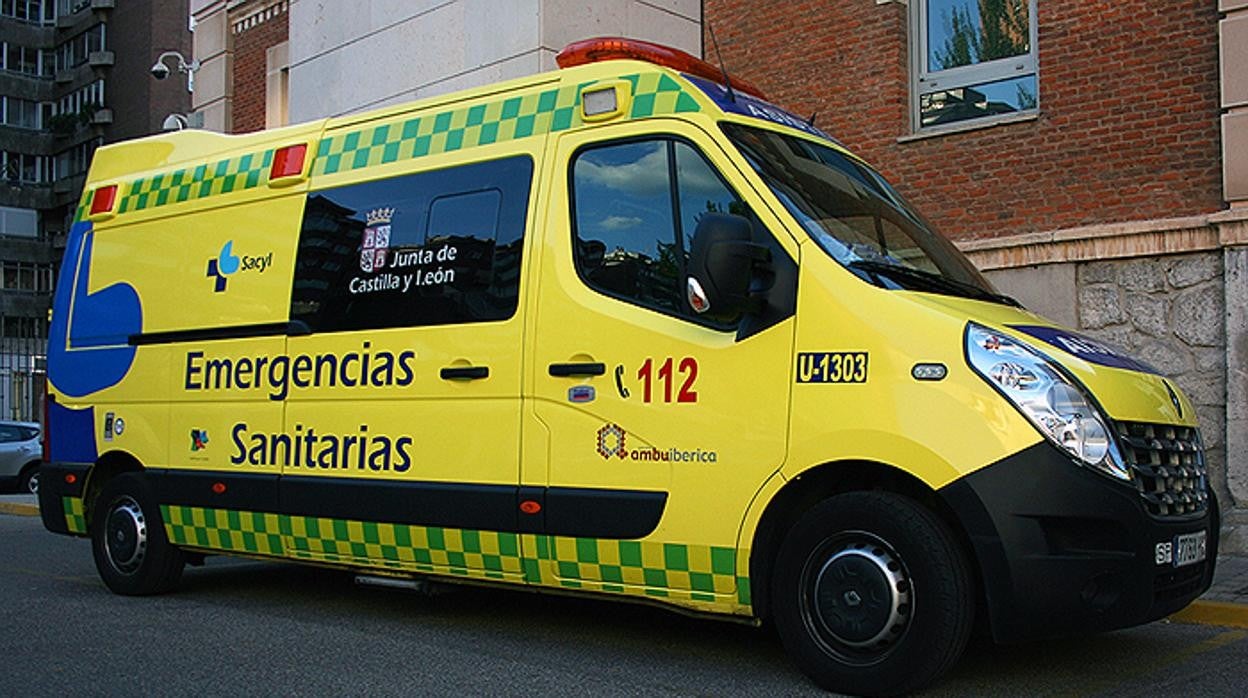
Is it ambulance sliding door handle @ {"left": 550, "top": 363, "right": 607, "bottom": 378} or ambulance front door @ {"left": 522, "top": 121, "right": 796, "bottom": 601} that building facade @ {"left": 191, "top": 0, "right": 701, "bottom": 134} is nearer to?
ambulance front door @ {"left": 522, "top": 121, "right": 796, "bottom": 601}

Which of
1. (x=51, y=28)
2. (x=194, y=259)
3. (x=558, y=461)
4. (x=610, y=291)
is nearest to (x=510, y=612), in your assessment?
(x=558, y=461)

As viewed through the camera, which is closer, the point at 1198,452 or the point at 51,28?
the point at 1198,452

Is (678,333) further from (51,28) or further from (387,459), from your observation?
A: (51,28)

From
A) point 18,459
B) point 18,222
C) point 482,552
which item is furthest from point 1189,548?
point 18,222

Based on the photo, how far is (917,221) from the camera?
6.20m

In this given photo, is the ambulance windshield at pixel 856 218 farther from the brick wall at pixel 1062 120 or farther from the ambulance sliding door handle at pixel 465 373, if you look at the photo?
the brick wall at pixel 1062 120

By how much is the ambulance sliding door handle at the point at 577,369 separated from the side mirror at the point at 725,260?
662 mm

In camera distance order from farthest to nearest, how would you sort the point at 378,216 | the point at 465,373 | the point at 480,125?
the point at 378,216 → the point at 480,125 → the point at 465,373

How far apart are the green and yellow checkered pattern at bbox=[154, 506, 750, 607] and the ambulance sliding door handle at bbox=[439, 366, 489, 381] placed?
0.70m

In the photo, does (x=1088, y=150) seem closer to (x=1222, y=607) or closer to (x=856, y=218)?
(x=1222, y=607)

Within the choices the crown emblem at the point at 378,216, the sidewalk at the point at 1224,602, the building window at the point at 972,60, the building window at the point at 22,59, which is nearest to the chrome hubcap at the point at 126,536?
the crown emblem at the point at 378,216

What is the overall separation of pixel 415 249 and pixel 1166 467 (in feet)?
11.7

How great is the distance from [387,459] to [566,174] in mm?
1648

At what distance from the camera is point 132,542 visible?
793 centimetres
